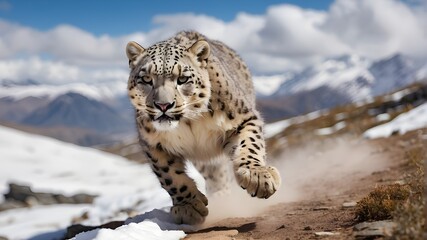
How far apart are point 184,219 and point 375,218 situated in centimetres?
377

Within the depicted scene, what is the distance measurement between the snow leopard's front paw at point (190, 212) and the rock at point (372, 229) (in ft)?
11.6

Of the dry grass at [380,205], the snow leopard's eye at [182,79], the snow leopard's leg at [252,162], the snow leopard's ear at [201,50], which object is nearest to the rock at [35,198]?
the snow leopard's leg at [252,162]

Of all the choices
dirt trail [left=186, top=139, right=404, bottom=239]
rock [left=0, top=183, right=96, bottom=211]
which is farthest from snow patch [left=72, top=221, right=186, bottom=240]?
rock [left=0, top=183, right=96, bottom=211]

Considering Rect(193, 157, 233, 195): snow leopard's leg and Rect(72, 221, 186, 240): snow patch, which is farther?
Rect(193, 157, 233, 195): snow leopard's leg

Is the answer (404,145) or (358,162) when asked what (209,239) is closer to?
(358,162)

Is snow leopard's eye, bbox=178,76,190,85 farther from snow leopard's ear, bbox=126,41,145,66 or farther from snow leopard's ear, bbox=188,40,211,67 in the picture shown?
snow leopard's ear, bbox=126,41,145,66

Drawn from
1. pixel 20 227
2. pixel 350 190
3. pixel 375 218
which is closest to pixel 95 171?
pixel 20 227

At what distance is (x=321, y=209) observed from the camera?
907cm

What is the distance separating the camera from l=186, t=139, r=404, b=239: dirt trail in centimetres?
745

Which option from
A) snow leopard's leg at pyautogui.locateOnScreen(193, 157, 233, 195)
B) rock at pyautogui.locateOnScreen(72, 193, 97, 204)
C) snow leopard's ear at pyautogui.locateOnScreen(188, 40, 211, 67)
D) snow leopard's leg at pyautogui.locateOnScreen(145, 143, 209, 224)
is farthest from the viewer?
rock at pyautogui.locateOnScreen(72, 193, 97, 204)

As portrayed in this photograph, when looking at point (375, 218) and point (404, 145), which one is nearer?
point (375, 218)

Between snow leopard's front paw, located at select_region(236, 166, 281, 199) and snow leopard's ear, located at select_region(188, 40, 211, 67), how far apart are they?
2.17m

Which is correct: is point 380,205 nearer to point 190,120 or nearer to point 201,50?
point 190,120

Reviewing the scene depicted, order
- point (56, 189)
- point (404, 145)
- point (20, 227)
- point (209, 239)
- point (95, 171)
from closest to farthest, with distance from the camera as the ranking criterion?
→ 1. point (209, 239)
2. point (404, 145)
3. point (20, 227)
4. point (56, 189)
5. point (95, 171)
